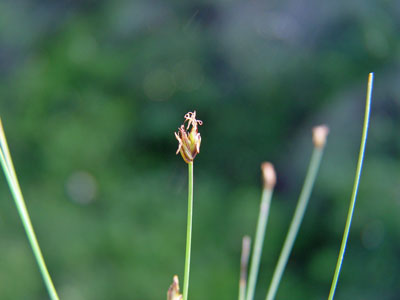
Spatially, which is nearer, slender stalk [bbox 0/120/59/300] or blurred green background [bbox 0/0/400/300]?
slender stalk [bbox 0/120/59/300]

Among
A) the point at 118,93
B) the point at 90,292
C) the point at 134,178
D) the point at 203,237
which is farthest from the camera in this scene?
the point at 118,93

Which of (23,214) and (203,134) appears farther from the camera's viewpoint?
(203,134)

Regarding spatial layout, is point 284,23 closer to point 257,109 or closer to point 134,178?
point 257,109

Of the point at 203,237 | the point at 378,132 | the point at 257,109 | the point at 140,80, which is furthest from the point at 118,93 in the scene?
the point at 378,132

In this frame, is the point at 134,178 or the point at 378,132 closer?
the point at 378,132

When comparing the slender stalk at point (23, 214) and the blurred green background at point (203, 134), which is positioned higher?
the blurred green background at point (203, 134)

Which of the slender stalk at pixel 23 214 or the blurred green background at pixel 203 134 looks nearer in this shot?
the slender stalk at pixel 23 214

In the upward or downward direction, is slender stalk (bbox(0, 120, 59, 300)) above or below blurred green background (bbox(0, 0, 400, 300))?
below

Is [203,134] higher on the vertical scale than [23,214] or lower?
higher
